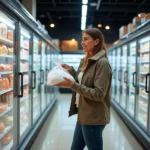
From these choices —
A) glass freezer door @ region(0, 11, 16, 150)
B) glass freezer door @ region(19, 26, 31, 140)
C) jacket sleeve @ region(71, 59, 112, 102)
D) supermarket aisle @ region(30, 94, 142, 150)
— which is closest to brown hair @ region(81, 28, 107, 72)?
jacket sleeve @ region(71, 59, 112, 102)

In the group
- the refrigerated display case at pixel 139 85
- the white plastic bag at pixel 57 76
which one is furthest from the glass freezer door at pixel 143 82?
the white plastic bag at pixel 57 76

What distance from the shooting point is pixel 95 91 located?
1787 mm

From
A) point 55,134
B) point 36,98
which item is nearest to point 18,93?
point 55,134

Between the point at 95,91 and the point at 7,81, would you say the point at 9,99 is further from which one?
the point at 95,91

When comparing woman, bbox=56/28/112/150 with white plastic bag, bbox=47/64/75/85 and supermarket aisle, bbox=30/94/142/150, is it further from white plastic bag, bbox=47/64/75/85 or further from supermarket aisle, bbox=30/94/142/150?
supermarket aisle, bbox=30/94/142/150

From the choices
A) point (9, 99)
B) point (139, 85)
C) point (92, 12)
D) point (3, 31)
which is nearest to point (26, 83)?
point (9, 99)

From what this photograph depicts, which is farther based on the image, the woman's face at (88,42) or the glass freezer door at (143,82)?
the glass freezer door at (143,82)

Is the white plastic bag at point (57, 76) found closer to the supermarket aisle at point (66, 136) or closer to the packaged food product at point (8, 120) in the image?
the packaged food product at point (8, 120)

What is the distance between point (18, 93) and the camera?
3.08 m

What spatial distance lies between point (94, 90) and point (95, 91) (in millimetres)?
13

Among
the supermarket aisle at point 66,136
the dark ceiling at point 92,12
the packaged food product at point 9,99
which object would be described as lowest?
the supermarket aisle at point 66,136

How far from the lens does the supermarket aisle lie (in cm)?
388

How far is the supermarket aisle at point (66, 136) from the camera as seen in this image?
3.88m

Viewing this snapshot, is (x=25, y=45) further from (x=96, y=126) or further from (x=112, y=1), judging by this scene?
(x=112, y=1)
